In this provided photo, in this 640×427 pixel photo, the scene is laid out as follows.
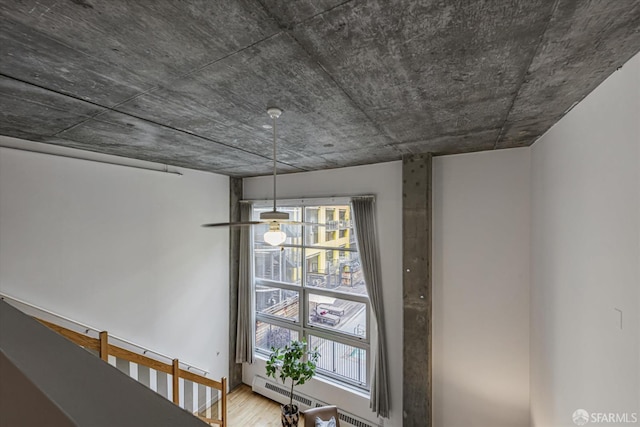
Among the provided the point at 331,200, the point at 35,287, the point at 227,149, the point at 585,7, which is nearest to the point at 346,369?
the point at 331,200

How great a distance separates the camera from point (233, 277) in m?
4.98

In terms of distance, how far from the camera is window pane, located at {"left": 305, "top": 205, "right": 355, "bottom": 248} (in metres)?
4.18

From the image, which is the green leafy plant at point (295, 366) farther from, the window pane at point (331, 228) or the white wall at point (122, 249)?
the window pane at point (331, 228)

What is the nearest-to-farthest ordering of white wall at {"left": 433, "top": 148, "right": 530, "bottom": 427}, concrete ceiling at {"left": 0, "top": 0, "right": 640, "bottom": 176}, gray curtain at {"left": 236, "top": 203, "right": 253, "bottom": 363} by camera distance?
concrete ceiling at {"left": 0, "top": 0, "right": 640, "bottom": 176} < white wall at {"left": 433, "top": 148, "right": 530, "bottom": 427} < gray curtain at {"left": 236, "top": 203, "right": 253, "bottom": 363}

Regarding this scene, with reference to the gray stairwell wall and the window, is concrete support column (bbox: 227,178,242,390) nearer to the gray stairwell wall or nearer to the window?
the window

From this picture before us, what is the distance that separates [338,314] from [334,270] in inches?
27.1

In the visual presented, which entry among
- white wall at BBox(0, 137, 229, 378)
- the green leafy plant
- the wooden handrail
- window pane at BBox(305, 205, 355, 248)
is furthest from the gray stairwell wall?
the green leafy plant

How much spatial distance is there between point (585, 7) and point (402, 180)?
8.29ft

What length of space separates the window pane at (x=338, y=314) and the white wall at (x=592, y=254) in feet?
6.94

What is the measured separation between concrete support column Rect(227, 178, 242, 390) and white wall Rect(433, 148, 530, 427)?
3.35 m

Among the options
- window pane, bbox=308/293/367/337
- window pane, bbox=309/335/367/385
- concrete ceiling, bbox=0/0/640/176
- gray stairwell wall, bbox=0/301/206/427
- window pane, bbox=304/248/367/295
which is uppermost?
concrete ceiling, bbox=0/0/640/176

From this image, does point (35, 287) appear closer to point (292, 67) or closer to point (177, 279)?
point (177, 279)

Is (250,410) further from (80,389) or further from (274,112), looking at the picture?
(80,389)

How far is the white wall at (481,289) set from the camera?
3029mm
